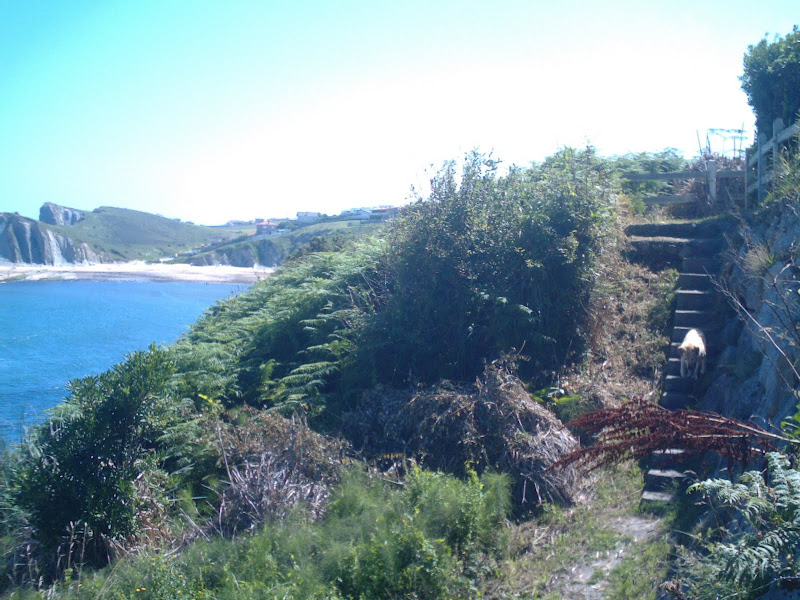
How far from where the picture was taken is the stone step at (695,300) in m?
8.98

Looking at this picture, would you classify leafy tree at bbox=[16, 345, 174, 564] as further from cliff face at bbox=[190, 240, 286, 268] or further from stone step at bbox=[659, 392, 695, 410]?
cliff face at bbox=[190, 240, 286, 268]

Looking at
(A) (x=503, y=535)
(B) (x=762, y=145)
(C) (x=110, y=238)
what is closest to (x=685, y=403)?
(A) (x=503, y=535)

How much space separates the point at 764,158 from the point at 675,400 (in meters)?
5.72

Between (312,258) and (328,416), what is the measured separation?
7.17 metres

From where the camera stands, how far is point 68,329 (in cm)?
1673

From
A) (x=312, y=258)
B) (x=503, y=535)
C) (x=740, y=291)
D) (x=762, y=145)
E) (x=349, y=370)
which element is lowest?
(x=503, y=535)

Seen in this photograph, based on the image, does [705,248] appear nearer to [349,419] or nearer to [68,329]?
[349,419]

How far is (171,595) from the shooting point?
452 cm

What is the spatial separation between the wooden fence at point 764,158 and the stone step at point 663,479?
5.75 meters

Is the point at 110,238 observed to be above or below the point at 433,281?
above

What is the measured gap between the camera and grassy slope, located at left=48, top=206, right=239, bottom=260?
36.8 m

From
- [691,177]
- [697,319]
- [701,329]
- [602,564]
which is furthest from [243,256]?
[602,564]

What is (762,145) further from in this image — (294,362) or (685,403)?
(294,362)

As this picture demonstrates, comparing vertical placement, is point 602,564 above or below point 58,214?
below
